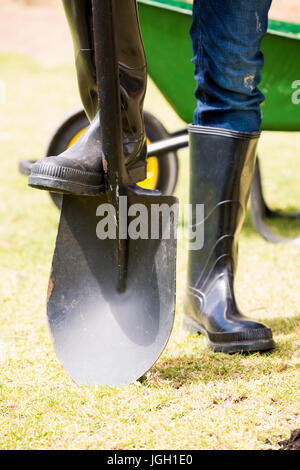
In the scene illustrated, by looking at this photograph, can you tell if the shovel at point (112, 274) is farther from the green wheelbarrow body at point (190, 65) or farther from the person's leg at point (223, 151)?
the green wheelbarrow body at point (190, 65)

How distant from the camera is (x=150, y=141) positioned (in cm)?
254

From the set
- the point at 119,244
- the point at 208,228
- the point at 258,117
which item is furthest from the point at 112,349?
the point at 258,117

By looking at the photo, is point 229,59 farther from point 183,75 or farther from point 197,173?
point 183,75

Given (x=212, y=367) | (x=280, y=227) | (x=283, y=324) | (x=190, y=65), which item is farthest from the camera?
(x=280, y=227)

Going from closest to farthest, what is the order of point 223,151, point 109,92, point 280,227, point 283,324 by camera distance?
1. point 109,92
2. point 223,151
3. point 283,324
4. point 280,227

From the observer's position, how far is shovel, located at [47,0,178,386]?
3.92 feet

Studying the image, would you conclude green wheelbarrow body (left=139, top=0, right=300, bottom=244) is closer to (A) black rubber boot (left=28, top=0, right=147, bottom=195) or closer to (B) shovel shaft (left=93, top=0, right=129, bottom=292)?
(A) black rubber boot (left=28, top=0, right=147, bottom=195)

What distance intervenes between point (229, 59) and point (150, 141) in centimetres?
124

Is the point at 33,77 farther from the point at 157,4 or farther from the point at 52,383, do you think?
the point at 52,383

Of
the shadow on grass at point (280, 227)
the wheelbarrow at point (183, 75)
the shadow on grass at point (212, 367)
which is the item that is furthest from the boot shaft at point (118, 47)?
the shadow on grass at point (280, 227)

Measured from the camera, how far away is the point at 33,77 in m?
6.89

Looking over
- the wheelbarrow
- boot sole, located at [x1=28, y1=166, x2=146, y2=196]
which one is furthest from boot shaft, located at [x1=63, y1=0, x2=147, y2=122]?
the wheelbarrow

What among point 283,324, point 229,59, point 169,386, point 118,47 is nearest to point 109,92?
point 118,47

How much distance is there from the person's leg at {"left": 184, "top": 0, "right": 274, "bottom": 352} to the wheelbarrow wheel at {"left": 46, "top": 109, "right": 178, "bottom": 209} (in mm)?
1002
